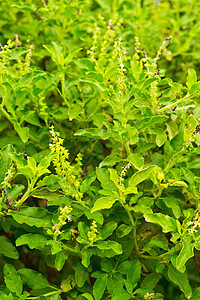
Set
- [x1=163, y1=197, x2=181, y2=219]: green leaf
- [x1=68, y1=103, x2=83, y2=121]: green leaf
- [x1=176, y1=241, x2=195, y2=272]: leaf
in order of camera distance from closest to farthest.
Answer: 1. [x1=176, y1=241, x2=195, y2=272]: leaf
2. [x1=163, y1=197, x2=181, y2=219]: green leaf
3. [x1=68, y1=103, x2=83, y2=121]: green leaf

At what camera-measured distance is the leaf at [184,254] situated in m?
1.42

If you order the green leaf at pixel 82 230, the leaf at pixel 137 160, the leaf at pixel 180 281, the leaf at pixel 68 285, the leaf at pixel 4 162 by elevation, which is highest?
the leaf at pixel 4 162

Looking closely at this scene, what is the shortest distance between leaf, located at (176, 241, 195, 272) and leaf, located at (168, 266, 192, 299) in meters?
0.18

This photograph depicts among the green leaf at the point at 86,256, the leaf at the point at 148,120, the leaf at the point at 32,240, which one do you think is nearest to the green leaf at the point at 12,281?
the leaf at the point at 32,240

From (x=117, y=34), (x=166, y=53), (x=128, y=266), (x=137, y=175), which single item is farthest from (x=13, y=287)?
(x=166, y=53)

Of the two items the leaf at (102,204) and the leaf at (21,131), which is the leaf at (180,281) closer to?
the leaf at (102,204)

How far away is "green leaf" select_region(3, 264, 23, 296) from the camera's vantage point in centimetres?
157

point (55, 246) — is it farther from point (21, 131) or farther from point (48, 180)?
point (21, 131)

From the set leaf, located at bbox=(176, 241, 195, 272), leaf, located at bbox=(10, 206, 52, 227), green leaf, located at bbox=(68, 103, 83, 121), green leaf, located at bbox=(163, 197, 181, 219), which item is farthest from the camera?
green leaf, located at bbox=(68, 103, 83, 121)

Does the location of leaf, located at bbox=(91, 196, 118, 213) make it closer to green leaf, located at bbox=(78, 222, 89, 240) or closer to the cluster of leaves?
the cluster of leaves

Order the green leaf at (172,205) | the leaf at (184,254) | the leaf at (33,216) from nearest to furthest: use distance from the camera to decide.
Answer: the leaf at (184,254), the leaf at (33,216), the green leaf at (172,205)

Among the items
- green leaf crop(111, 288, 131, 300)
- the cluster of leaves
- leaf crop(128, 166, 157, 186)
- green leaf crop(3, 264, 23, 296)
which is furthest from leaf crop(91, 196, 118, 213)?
green leaf crop(3, 264, 23, 296)

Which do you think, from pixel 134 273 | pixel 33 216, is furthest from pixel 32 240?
pixel 134 273

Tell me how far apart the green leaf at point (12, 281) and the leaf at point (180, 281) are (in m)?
0.59
